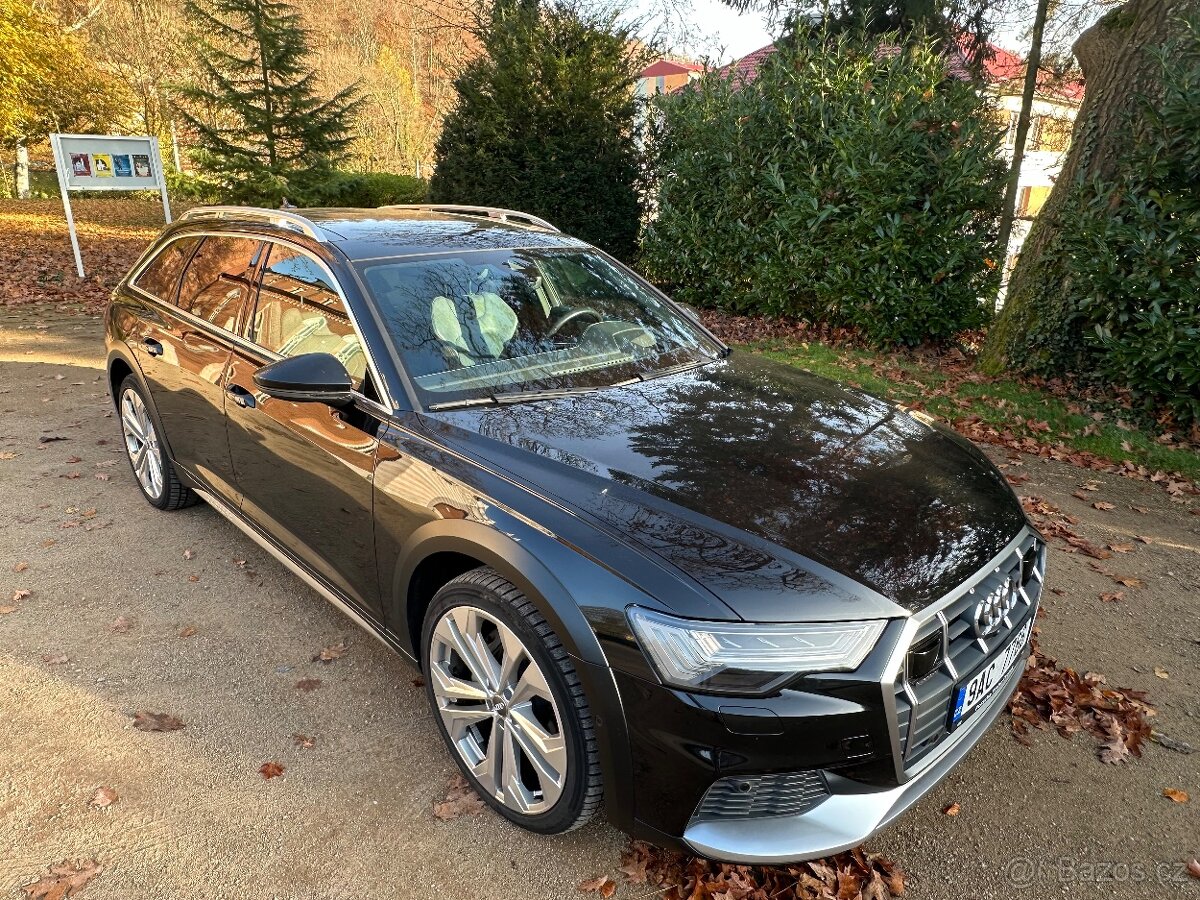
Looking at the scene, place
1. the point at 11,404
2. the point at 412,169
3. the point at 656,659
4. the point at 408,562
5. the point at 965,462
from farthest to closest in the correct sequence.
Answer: the point at 412,169
the point at 11,404
the point at 965,462
the point at 408,562
the point at 656,659

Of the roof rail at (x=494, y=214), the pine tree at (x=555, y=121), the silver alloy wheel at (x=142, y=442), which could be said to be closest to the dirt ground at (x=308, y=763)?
the silver alloy wheel at (x=142, y=442)

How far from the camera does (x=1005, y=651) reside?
236cm

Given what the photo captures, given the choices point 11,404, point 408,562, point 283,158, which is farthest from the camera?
point 283,158

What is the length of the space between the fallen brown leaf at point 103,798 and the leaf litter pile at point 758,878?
5.19 ft

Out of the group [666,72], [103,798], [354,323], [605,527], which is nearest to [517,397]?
[354,323]

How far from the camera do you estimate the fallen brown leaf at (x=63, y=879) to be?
220 cm

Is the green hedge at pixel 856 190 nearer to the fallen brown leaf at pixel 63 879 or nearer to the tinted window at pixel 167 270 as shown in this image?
the tinted window at pixel 167 270

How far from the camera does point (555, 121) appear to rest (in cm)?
1232

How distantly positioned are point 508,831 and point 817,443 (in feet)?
5.33

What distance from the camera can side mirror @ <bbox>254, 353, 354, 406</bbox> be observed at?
264 cm

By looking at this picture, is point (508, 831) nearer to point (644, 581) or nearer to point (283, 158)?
point (644, 581)

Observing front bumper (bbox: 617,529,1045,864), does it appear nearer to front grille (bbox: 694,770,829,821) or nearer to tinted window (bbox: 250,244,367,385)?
front grille (bbox: 694,770,829,821)

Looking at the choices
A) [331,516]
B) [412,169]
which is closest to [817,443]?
[331,516]

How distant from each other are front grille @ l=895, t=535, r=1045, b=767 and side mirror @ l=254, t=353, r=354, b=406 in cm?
198
